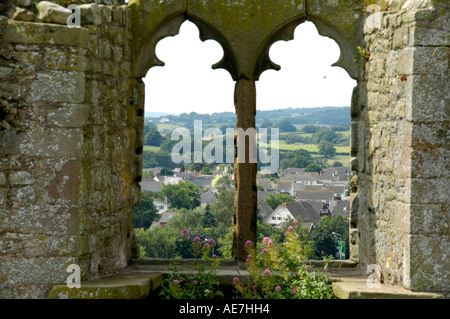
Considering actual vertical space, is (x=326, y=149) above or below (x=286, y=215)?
above

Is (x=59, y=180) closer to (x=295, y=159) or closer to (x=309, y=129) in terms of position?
(x=295, y=159)

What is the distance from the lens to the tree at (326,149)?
79.9 feet

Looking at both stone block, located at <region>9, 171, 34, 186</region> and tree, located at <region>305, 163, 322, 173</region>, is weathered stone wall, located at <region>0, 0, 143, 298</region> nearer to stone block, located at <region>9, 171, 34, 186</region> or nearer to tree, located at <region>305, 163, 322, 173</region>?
stone block, located at <region>9, 171, 34, 186</region>

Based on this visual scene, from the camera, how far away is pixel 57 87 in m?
4.47

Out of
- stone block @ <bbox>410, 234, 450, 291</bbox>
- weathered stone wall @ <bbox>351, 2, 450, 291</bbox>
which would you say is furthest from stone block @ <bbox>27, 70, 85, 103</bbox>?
stone block @ <bbox>410, 234, 450, 291</bbox>

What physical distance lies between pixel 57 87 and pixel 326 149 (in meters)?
20.8

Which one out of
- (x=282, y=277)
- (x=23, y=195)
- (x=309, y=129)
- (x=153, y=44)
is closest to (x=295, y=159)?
(x=309, y=129)

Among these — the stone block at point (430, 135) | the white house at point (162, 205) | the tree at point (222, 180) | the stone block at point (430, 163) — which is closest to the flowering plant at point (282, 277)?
the stone block at point (430, 163)

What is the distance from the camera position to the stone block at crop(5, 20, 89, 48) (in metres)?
4.41

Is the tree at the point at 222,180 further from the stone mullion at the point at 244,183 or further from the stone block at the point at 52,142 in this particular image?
the stone block at the point at 52,142

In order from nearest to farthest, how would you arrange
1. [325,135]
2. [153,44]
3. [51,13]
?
1. [51,13]
2. [153,44]
3. [325,135]

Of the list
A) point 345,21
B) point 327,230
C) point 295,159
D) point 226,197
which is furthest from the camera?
point 295,159

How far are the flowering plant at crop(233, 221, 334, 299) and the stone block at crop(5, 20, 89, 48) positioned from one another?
214 centimetres

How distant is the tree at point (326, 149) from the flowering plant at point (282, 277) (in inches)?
757
